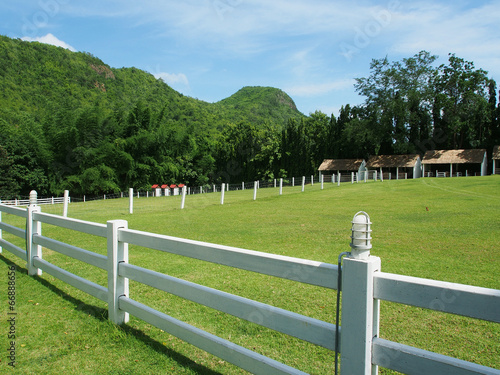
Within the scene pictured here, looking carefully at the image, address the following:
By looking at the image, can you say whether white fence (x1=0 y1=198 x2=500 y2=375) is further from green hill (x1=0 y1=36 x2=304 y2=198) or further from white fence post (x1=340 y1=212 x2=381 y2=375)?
green hill (x1=0 y1=36 x2=304 y2=198)

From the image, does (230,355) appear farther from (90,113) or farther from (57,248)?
(90,113)

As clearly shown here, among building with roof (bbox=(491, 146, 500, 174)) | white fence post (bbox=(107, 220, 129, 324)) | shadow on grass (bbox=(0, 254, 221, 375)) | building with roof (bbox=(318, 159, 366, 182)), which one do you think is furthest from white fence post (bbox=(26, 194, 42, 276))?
building with roof (bbox=(491, 146, 500, 174))

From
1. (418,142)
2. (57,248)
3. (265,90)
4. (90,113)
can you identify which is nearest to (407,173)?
(418,142)

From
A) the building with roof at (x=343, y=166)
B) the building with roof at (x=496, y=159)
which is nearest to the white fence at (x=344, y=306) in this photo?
the building with roof at (x=496, y=159)

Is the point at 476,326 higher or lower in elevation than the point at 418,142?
lower

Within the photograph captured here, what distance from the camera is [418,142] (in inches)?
2108

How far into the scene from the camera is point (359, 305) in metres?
1.99

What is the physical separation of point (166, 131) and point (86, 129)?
12320mm

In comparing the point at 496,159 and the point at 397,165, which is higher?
the point at 496,159

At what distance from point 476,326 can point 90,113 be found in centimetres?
5283

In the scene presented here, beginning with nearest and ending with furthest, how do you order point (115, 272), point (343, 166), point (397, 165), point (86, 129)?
1. point (115, 272)
2. point (86, 129)
3. point (397, 165)
4. point (343, 166)

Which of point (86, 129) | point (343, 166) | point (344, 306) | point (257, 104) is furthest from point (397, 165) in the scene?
point (257, 104)

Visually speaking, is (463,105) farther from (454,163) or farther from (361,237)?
(361,237)

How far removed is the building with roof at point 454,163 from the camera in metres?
47.5
